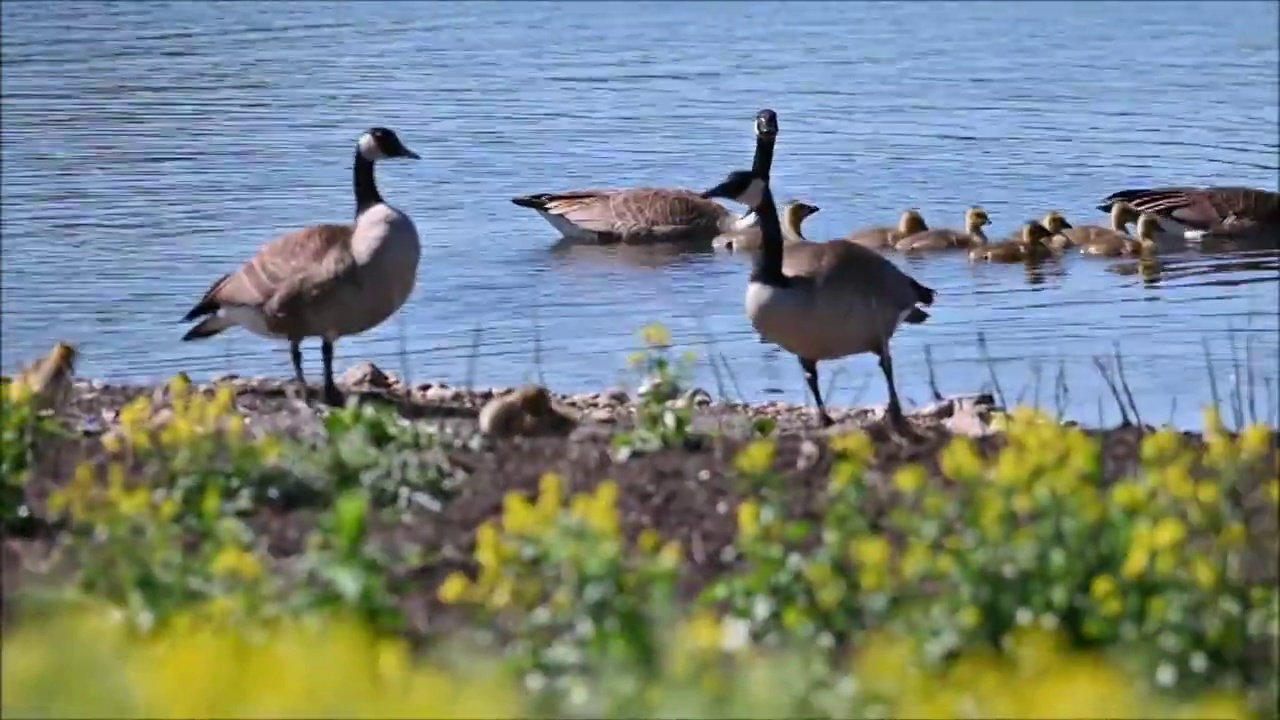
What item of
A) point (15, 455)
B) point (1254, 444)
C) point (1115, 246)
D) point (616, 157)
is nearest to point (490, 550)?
point (15, 455)

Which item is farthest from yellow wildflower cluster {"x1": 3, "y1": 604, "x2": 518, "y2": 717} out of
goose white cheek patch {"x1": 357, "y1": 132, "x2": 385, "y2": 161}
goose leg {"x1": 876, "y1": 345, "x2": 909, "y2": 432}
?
goose white cheek patch {"x1": 357, "y1": 132, "x2": 385, "y2": 161}

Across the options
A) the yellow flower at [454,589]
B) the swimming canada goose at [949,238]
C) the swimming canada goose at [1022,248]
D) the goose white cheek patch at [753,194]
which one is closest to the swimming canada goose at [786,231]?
the swimming canada goose at [949,238]

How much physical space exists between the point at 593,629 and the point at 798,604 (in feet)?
1.95

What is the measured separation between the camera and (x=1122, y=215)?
18.3 metres

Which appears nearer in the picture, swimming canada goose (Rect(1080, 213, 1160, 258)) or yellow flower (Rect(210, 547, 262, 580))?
yellow flower (Rect(210, 547, 262, 580))

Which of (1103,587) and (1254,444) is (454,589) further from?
(1254,444)

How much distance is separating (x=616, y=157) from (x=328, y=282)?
11447 mm

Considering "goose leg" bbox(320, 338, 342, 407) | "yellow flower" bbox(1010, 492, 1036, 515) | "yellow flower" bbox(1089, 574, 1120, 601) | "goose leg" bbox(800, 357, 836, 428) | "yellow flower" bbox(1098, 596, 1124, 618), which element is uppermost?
"yellow flower" bbox(1010, 492, 1036, 515)

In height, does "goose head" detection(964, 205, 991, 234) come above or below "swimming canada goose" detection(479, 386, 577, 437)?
below

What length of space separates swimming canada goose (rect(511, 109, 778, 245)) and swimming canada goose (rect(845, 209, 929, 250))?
3.88ft

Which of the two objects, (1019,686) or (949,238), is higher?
(1019,686)

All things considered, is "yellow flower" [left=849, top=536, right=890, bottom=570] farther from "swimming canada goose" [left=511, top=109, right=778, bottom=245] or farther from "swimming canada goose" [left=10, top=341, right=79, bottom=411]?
"swimming canada goose" [left=511, top=109, right=778, bottom=245]

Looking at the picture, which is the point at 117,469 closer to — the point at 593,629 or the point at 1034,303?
the point at 593,629

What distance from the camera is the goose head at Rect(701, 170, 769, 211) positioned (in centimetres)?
1129
